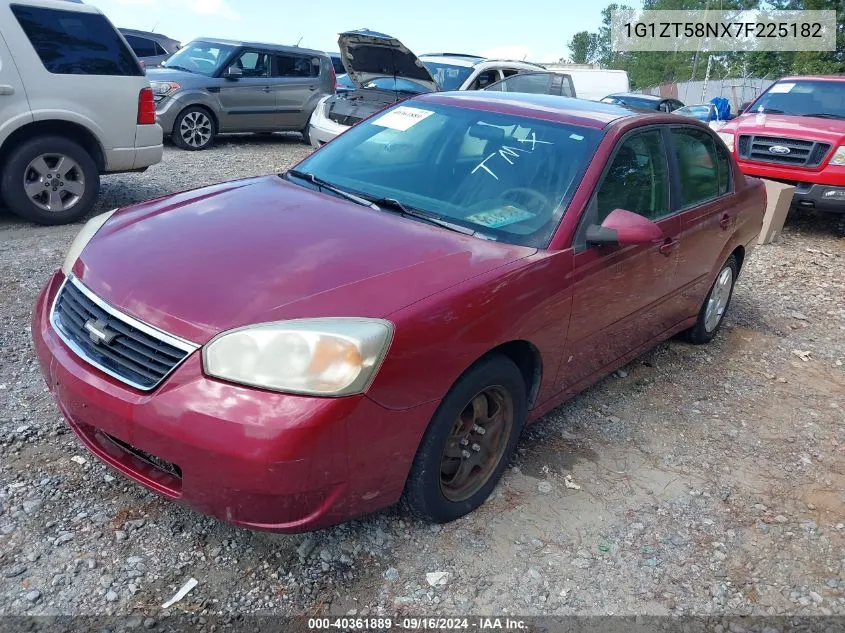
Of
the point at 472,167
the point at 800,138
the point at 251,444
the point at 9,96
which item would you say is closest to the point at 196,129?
the point at 9,96

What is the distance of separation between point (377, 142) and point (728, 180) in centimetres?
243

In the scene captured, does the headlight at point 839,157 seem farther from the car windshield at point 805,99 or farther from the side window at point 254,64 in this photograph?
the side window at point 254,64

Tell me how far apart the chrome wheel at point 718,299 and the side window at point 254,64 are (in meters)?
9.10

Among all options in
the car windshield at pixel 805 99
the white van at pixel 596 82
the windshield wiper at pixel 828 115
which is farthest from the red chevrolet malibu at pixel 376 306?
the white van at pixel 596 82

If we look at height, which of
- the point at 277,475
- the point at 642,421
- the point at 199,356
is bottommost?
the point at 642,421

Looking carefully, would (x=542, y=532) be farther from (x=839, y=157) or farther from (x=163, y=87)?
(x=163, y=87)

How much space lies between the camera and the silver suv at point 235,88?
10.9 metres

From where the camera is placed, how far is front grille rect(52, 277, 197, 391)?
7.58 feet

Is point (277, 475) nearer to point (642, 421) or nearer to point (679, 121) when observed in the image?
point (642, 421)

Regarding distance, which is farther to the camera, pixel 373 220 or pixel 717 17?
pixel 717 17

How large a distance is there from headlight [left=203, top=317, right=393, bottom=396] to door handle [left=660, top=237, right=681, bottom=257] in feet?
6.94

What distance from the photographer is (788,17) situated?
3375 centimetres

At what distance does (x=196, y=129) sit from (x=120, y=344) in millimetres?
9530

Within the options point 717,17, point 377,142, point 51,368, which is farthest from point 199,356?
point 717,17
